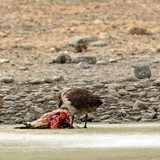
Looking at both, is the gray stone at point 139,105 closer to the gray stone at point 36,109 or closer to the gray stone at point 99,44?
the gray stone at point 36,109

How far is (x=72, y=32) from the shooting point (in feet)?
69.7

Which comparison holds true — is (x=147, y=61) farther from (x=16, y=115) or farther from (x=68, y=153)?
(x=68, y=153)

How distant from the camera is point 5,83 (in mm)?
14156

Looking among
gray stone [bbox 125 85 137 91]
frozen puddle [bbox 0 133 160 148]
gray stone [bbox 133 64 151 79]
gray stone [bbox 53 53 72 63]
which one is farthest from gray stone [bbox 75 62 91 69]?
frozen puddle [bbox 0 133 160 148]

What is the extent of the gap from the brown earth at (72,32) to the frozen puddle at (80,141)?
14.6 feet

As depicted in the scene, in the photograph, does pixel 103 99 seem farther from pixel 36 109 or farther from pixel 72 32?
pixel 72 32

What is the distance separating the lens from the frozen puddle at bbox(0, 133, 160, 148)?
29.5 feet

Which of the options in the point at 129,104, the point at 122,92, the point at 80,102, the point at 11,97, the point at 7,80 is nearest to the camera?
the point at 80,102

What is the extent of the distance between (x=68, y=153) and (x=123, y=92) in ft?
16.1

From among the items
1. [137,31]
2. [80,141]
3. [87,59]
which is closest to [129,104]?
[80,141]

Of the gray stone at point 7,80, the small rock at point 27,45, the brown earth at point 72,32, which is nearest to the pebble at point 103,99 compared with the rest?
the gray stone at point 7,80

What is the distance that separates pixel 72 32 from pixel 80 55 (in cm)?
318

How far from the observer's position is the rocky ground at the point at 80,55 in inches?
504

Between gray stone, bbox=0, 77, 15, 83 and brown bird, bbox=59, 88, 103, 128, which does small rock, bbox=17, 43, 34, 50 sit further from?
brown bird, bbox=59, 88, 103, 128
